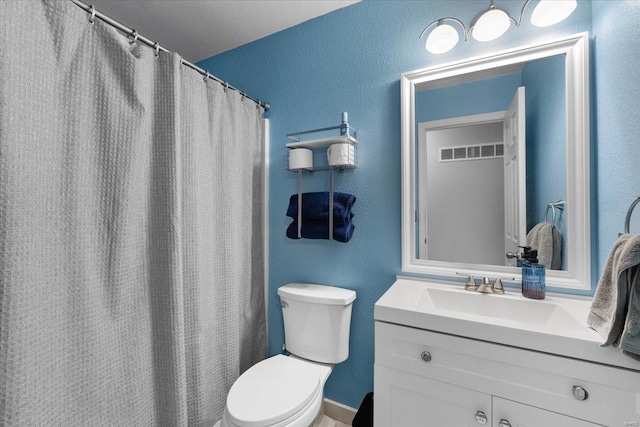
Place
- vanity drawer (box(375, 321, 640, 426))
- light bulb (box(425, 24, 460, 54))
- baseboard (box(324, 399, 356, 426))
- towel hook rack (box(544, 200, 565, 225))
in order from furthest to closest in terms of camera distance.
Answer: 1. baseboard (box(324, 399, 356, 426))
2. light bulb (box(425, 24, 460, 54))
3. towel hook rack (box(544, 200, 565, 225))
4. vanity drawer (box(375, 321, 640, 426))

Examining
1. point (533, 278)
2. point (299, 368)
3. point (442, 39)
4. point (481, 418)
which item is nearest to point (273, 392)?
point (299, 368)

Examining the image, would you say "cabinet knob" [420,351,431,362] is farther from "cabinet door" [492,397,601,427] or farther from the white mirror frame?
the white mirror frame

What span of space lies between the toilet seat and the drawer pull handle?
881 mm

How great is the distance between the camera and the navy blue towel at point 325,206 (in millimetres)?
1453

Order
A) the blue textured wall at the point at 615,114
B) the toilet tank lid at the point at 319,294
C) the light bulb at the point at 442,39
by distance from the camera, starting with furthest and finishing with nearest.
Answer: the toilet tank lid at the point at 319,294 < the light bulb at the point at 442,39 < the blue textured wall at the point at 615,114

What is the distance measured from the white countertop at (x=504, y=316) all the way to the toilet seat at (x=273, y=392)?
0.49m

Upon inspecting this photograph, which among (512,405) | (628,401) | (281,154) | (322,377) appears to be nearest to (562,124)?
(628,401)

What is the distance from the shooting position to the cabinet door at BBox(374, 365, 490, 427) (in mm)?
871

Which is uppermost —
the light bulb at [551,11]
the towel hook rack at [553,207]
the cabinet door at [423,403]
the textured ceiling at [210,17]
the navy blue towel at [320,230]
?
the textured ceiling at [210,17]

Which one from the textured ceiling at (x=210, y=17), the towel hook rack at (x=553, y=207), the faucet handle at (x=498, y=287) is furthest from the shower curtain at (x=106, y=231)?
the towel hook rack at (x=553, y=207)

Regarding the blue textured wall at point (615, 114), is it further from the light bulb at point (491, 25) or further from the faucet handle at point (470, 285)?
the faucet handle at point (470, 285)

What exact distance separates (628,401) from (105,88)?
1.90 m

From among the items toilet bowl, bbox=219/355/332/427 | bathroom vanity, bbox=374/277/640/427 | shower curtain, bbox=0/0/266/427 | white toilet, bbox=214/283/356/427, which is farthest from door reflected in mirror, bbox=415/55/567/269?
shower curtain, bbox=0/0/266/427

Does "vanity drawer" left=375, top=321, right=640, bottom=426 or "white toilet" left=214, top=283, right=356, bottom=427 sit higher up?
"vanity drawer" left=375, top=321, right=640, bottom=426
